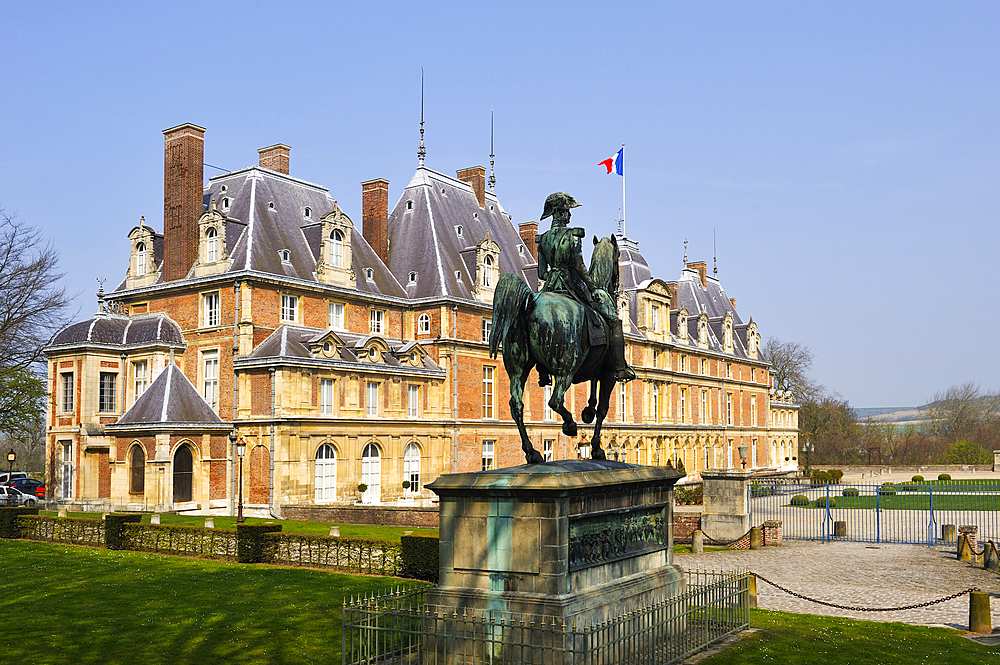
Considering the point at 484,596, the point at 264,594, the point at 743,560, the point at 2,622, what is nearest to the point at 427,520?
the point at 743,560

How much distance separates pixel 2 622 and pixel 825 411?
98.0 metres

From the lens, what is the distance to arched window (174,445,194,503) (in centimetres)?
3438

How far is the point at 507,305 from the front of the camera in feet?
40.3

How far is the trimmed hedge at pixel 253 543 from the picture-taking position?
22.7 meters

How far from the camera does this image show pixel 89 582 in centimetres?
1919

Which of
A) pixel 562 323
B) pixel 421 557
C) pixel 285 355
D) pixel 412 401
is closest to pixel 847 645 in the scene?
pixel 562 323

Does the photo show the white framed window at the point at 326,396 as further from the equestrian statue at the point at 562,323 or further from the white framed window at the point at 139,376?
the equestrian statue at the point at 562,323

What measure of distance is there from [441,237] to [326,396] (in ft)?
44.7

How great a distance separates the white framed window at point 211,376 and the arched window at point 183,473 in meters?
3.41

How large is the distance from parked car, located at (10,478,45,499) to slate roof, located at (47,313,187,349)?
1297 centimetres

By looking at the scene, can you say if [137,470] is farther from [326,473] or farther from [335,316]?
[335,316]

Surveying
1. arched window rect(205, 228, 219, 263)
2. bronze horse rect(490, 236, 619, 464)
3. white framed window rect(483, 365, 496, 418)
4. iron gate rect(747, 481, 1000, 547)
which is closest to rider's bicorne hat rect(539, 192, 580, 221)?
bronze horse rect(490, 236, 619, 464)

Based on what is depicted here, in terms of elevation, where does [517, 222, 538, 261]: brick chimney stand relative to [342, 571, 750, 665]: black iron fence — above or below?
above

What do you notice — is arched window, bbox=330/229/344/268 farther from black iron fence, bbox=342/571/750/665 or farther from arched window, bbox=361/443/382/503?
black iron fence, bbox=342/571/750/665
